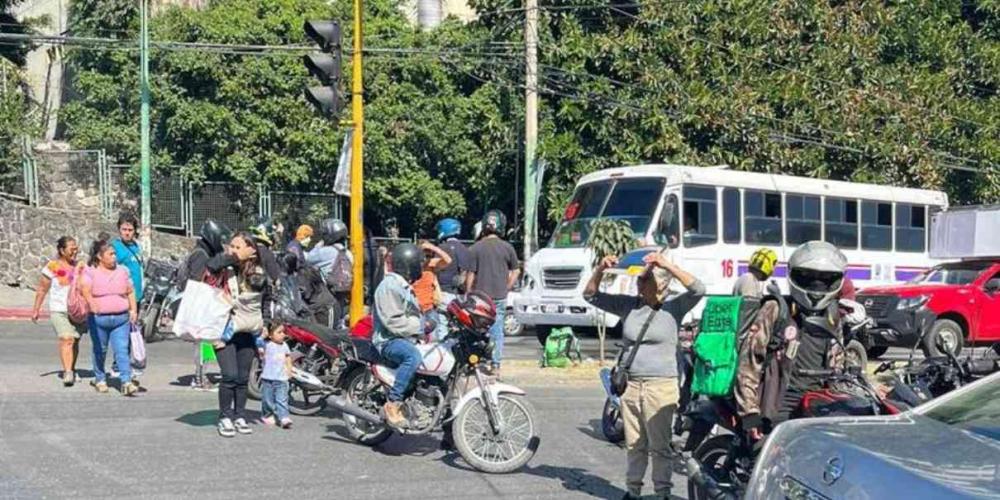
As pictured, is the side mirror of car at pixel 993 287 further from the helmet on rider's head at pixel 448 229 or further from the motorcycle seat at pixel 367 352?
the motorcycle seat at pixel 367 352

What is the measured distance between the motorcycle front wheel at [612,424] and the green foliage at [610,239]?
8.73 m

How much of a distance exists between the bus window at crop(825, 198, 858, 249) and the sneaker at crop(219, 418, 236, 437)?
15.5 meters

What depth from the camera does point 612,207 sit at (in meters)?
20.0

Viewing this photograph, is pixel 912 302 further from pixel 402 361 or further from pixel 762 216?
pixel 402 361

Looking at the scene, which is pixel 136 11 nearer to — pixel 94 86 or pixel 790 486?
pixel 94 86

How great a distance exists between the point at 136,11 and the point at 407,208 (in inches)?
347

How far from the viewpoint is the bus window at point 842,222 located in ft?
72.3

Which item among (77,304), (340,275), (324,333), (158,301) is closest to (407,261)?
(324,333)

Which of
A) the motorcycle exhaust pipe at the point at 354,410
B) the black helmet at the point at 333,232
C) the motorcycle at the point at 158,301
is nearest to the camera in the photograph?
the motorcycle exhaust pipe at the point at 354,410

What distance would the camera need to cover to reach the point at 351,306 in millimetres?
12992

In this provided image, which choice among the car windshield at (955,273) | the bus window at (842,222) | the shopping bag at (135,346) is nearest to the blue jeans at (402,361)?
the shopping bag at (135,346)

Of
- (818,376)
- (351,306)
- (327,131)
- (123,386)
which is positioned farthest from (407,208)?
(818,376)

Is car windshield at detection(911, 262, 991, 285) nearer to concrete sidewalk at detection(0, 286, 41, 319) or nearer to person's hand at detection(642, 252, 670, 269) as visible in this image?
person's hand at detection(642, 252, 670, 269)

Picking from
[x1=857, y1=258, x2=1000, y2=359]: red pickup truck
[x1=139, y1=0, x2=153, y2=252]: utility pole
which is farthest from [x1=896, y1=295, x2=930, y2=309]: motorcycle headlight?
[x1=139, y1=0, x2=153, y2=252]: utility pole
